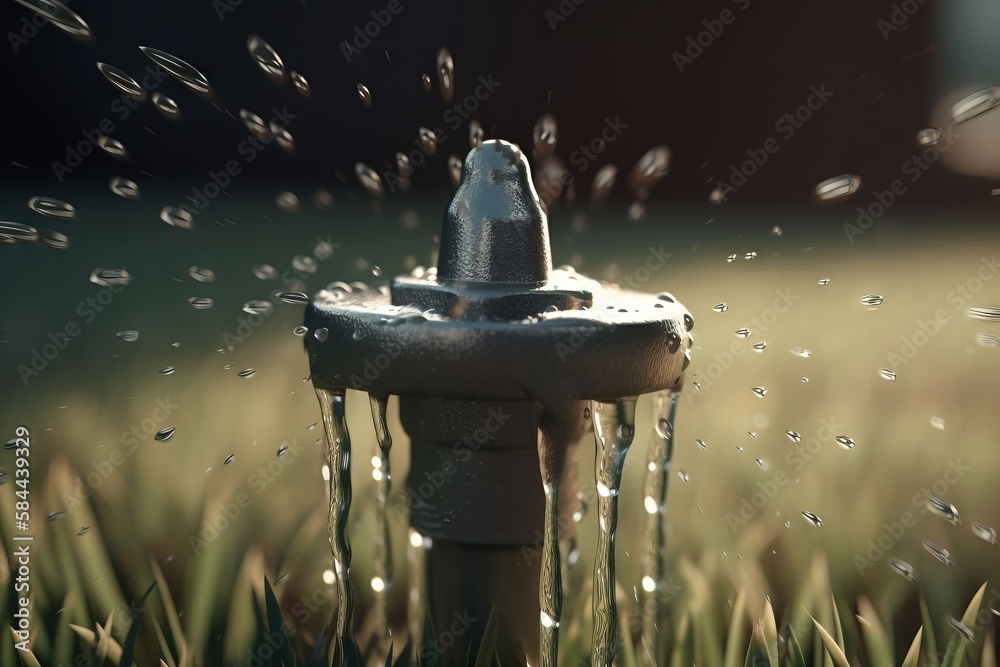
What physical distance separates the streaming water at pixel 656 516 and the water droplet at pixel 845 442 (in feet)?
2.57

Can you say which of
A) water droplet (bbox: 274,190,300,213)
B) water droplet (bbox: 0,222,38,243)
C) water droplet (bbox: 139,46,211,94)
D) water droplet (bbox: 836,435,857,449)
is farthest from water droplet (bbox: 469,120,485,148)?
water droplet (bbox: 836,435,857,449)

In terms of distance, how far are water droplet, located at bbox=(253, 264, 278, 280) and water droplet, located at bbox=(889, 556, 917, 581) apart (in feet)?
6.60

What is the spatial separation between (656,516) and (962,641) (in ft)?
2.04

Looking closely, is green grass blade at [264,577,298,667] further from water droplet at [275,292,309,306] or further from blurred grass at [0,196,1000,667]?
water droplet at [275,292,309,306]

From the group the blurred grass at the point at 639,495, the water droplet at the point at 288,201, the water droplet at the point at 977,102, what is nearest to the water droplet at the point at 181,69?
the water droplet at the point at 288,201

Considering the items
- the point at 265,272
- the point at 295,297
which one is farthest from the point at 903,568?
the point at 265,272

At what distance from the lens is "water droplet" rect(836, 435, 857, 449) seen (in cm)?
203

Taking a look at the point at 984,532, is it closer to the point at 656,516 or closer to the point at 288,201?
the point at 656,516

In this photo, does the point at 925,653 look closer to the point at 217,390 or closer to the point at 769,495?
the point at 769,495

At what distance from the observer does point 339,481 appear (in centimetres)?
123

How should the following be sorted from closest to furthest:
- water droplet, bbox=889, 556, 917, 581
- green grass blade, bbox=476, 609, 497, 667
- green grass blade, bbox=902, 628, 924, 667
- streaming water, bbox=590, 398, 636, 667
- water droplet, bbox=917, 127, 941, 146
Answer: streaming water, bbox=590, 398, 636, 667 → green grass blade, bbox=476, 609, 497, 667 → green grass blade, bbox=902, 628, 924, 667 → water droplet, bbox=889, 556, 917, 581 → water droplet, bbox=917, 127, 941, 146

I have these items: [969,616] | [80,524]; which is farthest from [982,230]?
→ [80,524]

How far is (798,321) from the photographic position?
279cm

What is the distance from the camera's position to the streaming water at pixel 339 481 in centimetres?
121
